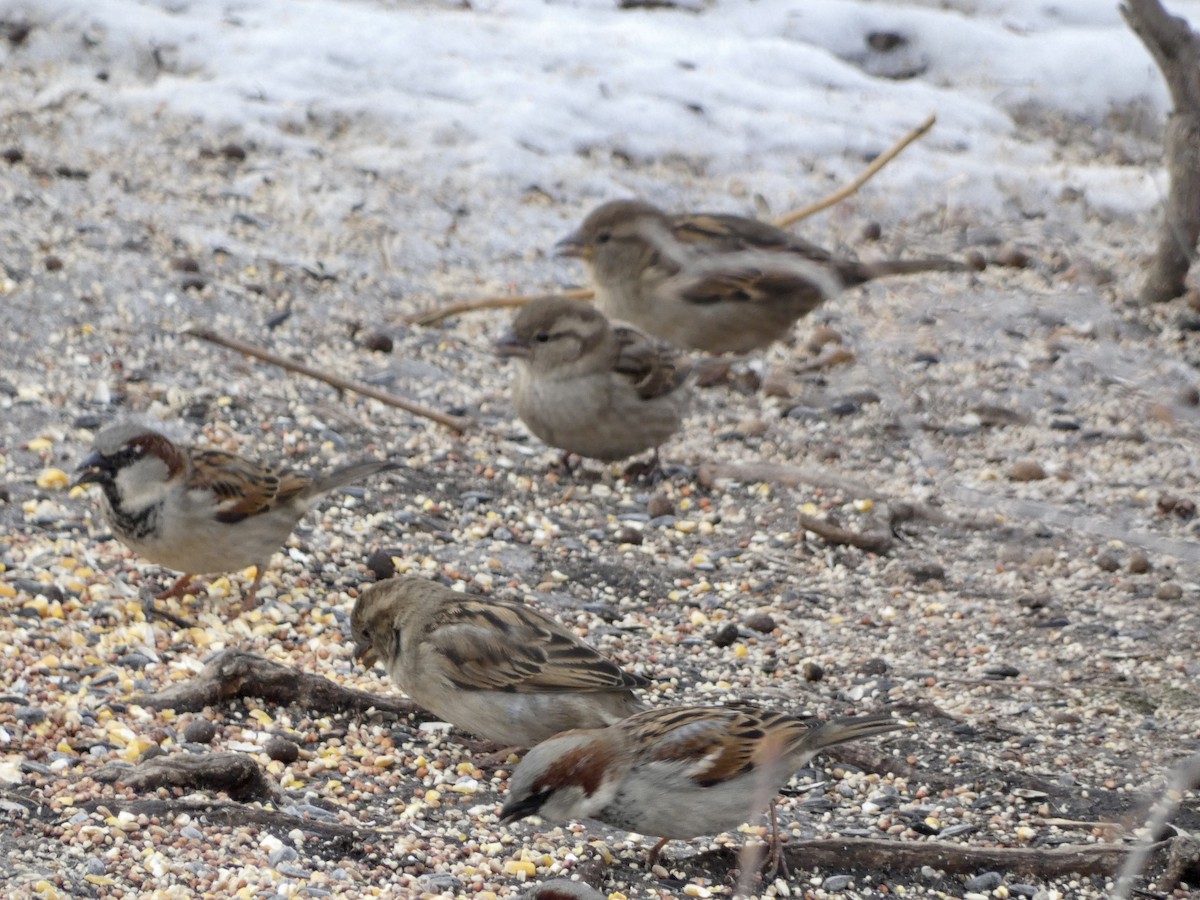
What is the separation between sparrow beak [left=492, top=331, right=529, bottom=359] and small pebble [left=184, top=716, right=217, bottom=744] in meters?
2.72

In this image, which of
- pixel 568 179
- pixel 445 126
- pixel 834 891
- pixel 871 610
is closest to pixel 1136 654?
pixel 871 610

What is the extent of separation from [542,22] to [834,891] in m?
8.13

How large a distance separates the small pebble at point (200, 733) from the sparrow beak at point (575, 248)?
391 centimetres

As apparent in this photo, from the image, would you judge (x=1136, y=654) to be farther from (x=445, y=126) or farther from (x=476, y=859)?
(x=445, y=126)

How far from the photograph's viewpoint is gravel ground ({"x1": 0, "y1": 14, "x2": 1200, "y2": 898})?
3.70 metres

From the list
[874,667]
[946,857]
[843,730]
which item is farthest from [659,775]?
[874,667]

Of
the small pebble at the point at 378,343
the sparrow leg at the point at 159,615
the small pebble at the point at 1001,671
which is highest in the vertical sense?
the sparrow leg at the point at 159,615

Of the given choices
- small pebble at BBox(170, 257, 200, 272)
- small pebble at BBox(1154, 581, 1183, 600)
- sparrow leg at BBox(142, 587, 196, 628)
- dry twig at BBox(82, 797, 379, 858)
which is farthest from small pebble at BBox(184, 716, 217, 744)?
small pebble at BBox(170, 257, 200, 272)

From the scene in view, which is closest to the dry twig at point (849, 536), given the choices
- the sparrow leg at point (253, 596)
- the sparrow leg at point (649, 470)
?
the sparrow leg at point (649, 470)

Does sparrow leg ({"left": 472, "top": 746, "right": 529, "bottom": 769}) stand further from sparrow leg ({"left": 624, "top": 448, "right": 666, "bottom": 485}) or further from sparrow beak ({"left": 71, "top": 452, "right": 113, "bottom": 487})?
sparrow leg ({"left": 624, "top": 448, "right": 666, "bottom": 485})

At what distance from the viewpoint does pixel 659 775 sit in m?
3.64

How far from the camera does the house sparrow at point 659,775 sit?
3.60 metres

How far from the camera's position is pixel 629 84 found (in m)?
10.0

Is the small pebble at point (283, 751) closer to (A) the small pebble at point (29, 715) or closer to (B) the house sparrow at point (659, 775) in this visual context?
(A) the small pebble at point (29, 715)
